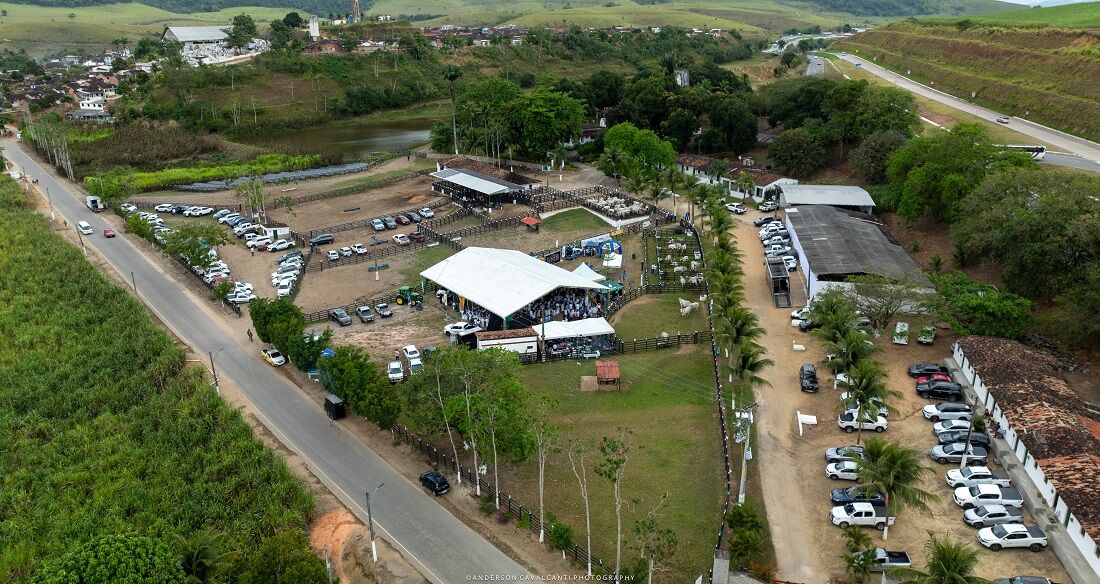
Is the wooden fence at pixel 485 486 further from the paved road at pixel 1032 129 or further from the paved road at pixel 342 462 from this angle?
the paved road at pixel 1032 129

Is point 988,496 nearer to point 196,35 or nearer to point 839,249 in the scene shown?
point 839,249

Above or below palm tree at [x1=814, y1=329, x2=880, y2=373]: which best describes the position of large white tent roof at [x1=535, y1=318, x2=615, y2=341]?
below

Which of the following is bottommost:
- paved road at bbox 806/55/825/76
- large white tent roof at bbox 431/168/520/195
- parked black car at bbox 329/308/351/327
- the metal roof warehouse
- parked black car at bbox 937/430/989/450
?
parked black car at bbox 937/430/989/450

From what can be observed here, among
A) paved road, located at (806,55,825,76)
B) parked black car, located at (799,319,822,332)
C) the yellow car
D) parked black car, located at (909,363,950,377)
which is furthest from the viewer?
paved road, located at (806,55,825,76)

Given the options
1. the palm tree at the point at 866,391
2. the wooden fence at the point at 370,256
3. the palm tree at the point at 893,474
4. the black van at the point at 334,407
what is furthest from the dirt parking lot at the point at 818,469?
the wooden fence at the point at 370,256

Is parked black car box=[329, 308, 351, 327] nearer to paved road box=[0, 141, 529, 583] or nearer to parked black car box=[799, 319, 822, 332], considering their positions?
paved road box=[0, 141, 529, 583]

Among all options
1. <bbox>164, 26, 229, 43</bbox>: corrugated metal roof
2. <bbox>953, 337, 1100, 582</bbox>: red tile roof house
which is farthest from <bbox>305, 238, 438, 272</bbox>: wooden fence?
<bbox>164, 26, 229, 43</bbox>: corrugated metal roof
